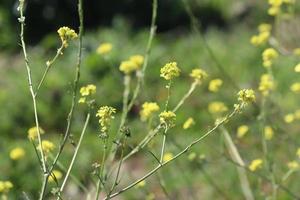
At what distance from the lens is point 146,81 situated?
5.96m

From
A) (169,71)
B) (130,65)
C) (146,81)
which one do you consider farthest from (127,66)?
(146,81)

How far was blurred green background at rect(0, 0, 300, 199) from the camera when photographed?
462cm

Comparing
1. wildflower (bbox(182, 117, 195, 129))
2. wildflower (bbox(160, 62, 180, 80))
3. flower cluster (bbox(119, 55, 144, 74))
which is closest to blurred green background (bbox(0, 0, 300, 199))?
flower cluster (bbox(119, 55, 144, 74))

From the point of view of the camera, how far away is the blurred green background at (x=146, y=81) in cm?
462

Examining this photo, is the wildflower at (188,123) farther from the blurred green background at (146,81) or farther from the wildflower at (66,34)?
the wildflower at (66,34)

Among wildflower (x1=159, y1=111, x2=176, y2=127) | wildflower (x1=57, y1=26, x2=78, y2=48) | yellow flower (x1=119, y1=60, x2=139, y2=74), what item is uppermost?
yellow flower (x1=119, y1=60, x2=139, y2=74)

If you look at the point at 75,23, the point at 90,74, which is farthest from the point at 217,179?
the point at 75,23

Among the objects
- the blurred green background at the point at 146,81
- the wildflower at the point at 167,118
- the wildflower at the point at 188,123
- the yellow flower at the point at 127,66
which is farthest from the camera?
the blurred green background at the point at 146,81

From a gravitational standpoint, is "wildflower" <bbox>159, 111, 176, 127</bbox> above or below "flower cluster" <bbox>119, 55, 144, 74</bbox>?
below

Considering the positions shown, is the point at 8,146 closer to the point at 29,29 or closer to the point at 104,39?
the point at 104,39

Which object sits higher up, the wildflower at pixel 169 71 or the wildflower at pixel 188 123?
the wildflower at pixel 188 123

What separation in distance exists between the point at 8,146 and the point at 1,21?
92.6 inches

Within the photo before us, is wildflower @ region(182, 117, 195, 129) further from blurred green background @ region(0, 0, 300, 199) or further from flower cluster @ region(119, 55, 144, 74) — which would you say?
blurred green background @ region(0, 0, 300, 199)

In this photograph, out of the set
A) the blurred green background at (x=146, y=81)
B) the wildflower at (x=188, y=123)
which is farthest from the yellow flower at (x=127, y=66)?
the wildflower at (x=188, y=123)
